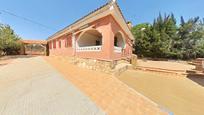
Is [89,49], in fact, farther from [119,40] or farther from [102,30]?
[119,40]

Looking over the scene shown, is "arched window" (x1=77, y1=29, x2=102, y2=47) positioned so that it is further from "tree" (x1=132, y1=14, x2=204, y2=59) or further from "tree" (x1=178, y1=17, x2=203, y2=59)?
"tree" (x1=178, y1=17, x2=203, y2=59)

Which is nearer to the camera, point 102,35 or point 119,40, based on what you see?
point 102,35

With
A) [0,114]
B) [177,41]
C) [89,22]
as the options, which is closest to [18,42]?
[89,22]

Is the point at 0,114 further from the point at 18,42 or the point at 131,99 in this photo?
the point at 18,42

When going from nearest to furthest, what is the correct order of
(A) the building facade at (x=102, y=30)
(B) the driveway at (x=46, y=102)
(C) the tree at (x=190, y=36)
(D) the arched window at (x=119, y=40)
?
1. (B) the driveway at (x=46, y=102)
2. (A) the building facade at (x=102, y=30)
3. (D) the arched window at (x=119, y=40)
4. (C) the tree at (x=190, y=36)

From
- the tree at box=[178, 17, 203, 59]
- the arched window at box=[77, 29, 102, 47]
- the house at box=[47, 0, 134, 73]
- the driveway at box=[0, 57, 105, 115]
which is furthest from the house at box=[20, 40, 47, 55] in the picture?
the tree at box=[178, 17, 203, 59]

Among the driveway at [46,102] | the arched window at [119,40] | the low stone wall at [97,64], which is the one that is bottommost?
the driveway at [46,102]

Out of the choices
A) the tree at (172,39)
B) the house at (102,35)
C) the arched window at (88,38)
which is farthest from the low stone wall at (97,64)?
the tree at (172,39)

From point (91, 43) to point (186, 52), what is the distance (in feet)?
65.1

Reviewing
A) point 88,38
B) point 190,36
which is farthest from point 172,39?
point 88,38

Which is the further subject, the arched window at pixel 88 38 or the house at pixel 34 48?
the house at pixel 34 48

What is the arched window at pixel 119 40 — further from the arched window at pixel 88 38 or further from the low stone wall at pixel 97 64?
the low stone wall at pixel 97 64

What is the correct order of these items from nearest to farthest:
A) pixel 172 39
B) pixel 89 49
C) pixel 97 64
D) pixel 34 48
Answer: pixel 97 64, pixel 89 49, pixel 172 39, pixel 34 48

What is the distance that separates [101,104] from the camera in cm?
377
